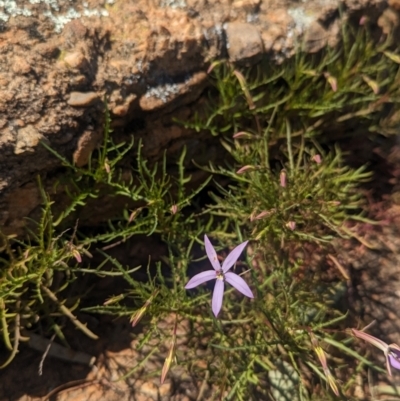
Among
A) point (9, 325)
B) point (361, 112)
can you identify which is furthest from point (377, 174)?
point (9, 325)

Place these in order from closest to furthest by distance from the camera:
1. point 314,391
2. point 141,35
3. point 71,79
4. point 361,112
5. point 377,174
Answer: point 71,79 < point 141,35 < point 314,391 < point 361,112 < point 377,174

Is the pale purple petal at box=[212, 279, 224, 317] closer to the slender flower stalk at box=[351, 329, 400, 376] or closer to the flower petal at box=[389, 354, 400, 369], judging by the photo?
the slender flower stalk at box=[351, 329, 400, 376]

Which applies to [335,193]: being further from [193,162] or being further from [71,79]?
[71,79]

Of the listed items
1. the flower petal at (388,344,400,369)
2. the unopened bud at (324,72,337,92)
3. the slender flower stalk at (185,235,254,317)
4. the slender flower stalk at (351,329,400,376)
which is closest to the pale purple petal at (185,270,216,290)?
the slender flower stalk at (185,235,254,317)

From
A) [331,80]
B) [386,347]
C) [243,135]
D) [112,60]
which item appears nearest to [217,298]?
[386,347]

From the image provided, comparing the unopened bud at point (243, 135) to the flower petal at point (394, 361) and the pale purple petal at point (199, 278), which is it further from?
the flower petal at point (394, 361)

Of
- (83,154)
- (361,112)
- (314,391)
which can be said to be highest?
(83,154)

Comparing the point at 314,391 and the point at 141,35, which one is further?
the point at 314,391

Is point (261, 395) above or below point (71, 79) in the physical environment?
below

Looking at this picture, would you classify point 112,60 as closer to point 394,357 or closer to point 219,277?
point 219,277
